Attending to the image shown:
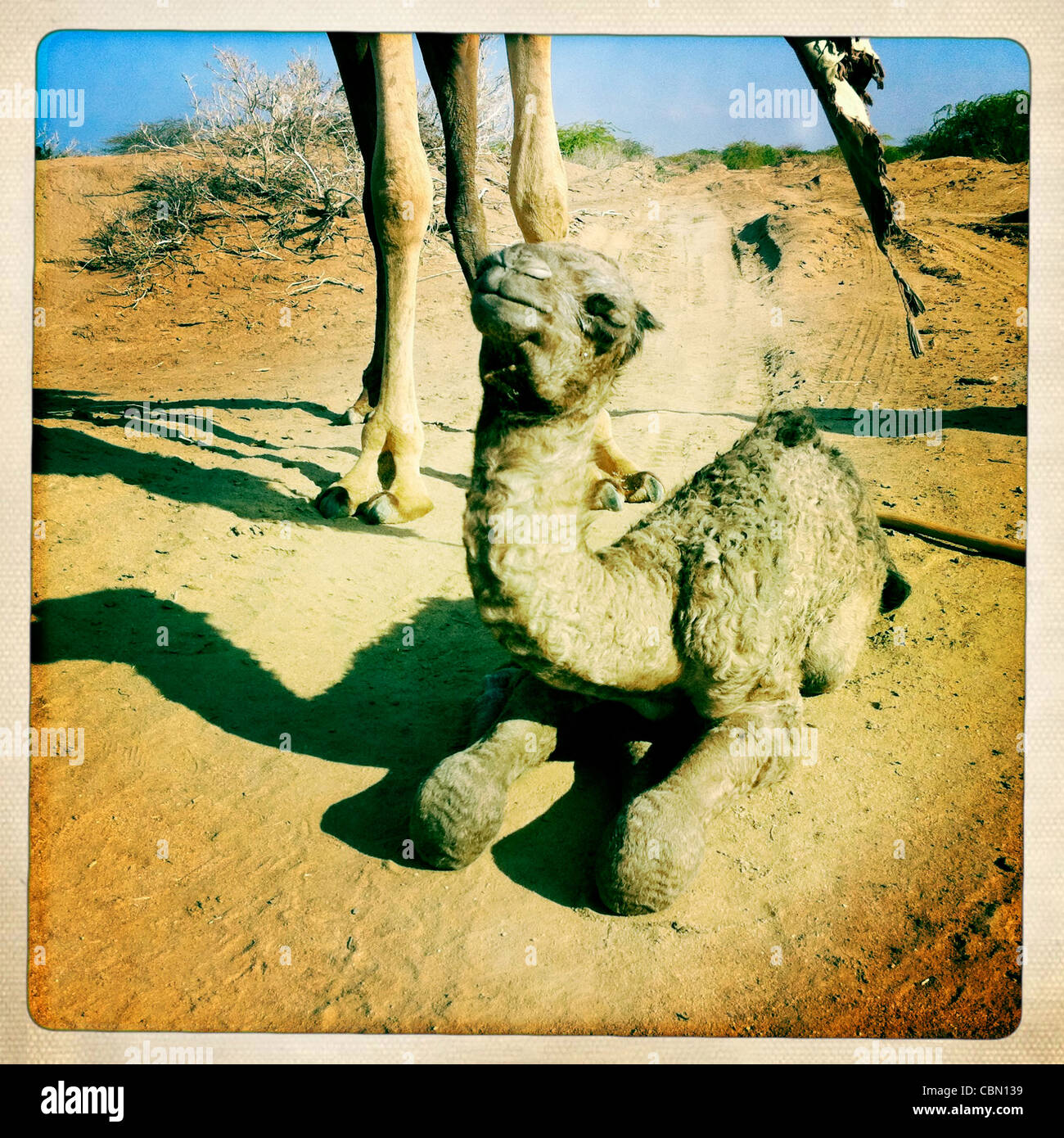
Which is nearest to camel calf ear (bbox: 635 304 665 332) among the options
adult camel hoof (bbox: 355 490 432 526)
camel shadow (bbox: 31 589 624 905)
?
camel shadow (bbox: 31 589 624 905)

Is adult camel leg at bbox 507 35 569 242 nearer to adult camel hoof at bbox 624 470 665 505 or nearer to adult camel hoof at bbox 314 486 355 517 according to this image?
adult camel hoof at bbox 624 470 665 505

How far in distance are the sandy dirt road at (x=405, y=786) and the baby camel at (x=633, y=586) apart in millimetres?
185

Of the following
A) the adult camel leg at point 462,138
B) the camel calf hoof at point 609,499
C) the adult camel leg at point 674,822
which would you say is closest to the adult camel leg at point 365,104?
the adult camel leg at point 462,138

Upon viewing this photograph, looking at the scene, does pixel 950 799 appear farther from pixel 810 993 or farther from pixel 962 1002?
pixel 810 993

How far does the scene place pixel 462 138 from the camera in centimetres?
446

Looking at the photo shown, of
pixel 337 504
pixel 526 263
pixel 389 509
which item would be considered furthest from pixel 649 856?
pixel 337 504

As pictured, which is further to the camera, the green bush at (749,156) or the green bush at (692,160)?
the green bush at (692,160)

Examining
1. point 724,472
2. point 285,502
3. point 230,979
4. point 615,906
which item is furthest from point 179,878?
point 285,502

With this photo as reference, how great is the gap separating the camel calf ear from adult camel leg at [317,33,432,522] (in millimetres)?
2174

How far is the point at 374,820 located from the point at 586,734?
0.67 meters

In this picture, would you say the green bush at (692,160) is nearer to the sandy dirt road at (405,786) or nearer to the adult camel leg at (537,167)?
the sandy dirt road at (405,786)

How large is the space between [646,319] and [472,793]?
120 cm

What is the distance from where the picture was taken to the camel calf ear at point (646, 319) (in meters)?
1.86

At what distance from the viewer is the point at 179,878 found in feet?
7.99
